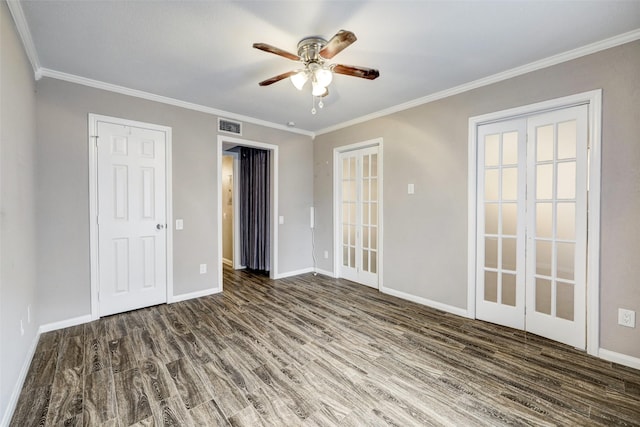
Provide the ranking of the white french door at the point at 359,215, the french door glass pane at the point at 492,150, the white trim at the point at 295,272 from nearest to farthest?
the french door glass pane at the point at 492,150 < the white french door at the point at 359,215 < the white trim at the point at 295,272

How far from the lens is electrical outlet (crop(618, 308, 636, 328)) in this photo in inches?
86.7

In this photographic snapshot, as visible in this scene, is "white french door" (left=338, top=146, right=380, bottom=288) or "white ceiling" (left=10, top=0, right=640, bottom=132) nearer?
"white ceiling" (left=10, top=0, right=640, bottom=132)

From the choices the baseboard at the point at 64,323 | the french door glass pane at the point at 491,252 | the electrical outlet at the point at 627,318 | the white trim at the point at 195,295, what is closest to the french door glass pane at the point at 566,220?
the french door glass pane at the point at 491,252

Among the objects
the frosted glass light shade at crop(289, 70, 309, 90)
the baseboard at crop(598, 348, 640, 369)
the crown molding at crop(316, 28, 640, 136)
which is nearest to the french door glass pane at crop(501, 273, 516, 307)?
the baseboard at crop(598, 348, 640, 369)

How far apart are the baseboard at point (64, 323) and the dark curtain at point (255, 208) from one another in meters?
2.52

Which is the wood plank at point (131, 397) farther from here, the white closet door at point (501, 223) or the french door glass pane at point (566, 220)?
the french door glass pane at point (566, 220)

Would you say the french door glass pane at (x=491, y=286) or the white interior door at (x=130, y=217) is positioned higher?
the white interior door at (x=130, y=217)

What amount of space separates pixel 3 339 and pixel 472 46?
3.90 m

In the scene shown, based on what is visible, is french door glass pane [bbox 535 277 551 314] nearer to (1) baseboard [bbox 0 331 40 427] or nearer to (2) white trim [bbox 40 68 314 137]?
(2) white trim [bbox 40 68 314 137]

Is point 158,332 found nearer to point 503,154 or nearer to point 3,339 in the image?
point 3,339

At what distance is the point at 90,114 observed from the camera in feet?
9.87

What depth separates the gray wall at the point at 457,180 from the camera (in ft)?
7.29

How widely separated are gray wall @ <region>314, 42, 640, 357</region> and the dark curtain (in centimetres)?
Result: 93

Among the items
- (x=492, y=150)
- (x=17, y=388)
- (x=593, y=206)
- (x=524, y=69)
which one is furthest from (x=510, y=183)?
(x=17, y=388)
